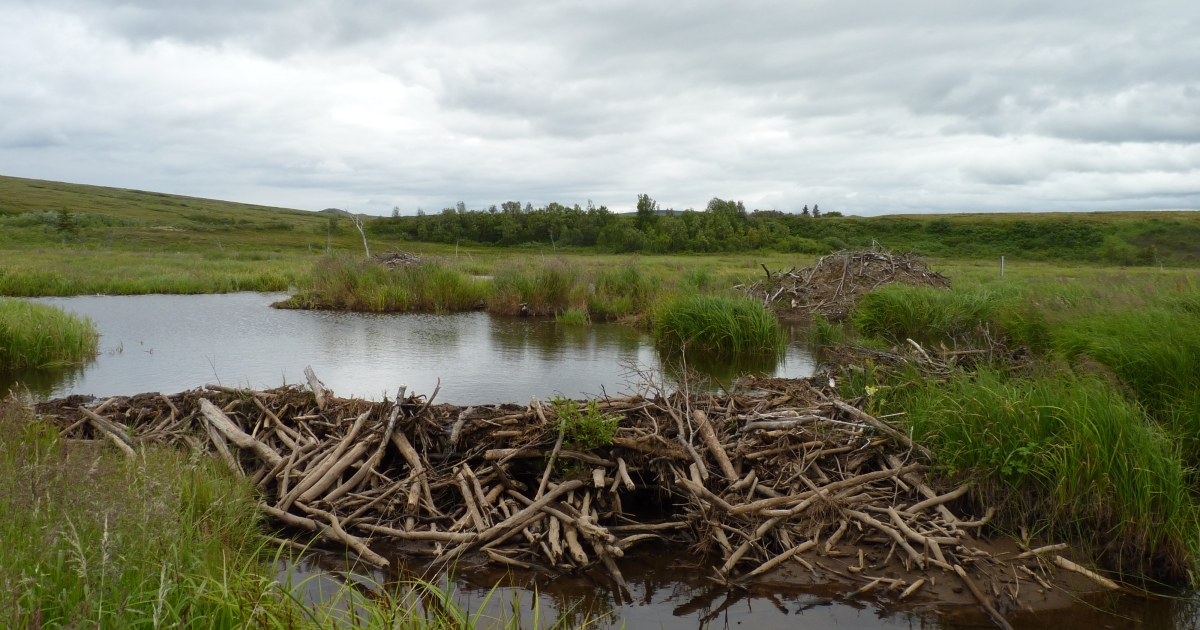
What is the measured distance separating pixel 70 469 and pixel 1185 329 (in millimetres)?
8154

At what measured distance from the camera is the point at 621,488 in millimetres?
5508

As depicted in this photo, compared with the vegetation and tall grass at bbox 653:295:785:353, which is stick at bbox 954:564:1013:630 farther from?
tall grass at bbox 653:295:785:353

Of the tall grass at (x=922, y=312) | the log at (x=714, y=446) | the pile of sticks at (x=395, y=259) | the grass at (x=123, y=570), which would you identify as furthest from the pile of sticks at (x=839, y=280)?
the grass at (x=123, y=570)

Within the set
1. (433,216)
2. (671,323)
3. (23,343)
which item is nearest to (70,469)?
(23,343)

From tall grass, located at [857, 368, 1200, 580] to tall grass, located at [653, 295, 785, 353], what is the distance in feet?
24.7

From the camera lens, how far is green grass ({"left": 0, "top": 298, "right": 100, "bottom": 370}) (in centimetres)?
1076

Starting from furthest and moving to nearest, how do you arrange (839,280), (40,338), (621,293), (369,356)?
(839,280), (621,293), (369,356), (40,338)

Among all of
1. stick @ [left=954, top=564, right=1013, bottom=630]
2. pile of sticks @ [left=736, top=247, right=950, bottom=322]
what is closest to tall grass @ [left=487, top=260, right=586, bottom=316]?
pile of sticks @ [left=736, top=247, right=950, bottom=322]

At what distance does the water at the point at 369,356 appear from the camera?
9.77 metres

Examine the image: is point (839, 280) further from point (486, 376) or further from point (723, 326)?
point (486, 376)

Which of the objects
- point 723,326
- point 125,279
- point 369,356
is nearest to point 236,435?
point 369,356

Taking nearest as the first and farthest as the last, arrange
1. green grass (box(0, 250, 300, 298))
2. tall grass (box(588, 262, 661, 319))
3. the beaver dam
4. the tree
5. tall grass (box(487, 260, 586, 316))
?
the beaver dam
tall grass (box(588, 262, 661, 319))
tall grass (box(487, 260, 586, 316))
green grass (box(0, 250, 300, 298))
the tree

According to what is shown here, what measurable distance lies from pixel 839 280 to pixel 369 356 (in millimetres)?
12143

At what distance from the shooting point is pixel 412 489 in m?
5.04
